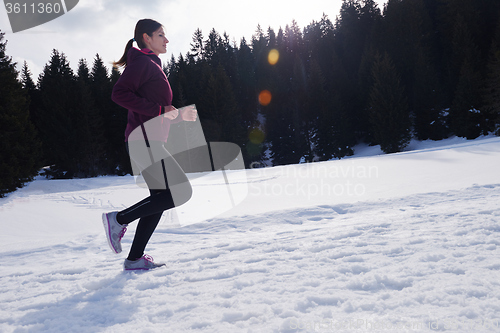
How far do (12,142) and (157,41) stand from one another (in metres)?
12.1

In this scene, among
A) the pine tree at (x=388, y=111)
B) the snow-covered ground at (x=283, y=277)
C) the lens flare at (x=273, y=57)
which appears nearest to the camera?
the snow-covered ground at (x=283, y=277)

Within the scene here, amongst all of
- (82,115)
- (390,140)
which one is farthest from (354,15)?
(82,115)

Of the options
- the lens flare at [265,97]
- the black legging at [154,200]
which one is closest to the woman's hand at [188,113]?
the black legging at [154,200]

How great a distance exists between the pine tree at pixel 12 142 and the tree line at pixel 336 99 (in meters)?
8.76

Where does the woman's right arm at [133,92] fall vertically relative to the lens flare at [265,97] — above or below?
below

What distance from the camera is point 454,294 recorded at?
1.47 meters

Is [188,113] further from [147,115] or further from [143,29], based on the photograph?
[143,29]

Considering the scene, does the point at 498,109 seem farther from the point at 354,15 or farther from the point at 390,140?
the point at 354,15

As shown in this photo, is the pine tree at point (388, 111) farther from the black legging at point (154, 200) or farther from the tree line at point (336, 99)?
the black legging at point (154, 200)

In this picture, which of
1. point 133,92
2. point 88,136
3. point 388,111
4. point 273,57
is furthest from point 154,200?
point 273,57

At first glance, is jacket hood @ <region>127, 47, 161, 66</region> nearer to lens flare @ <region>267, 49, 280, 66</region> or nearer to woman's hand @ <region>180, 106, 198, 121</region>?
woman's hand @ <region>180, 106, 198, 121</region>

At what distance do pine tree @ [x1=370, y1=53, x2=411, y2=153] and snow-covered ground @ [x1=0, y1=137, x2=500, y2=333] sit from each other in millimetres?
22236

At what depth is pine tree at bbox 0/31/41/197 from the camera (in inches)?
416

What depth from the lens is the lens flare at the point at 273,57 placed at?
137 feet
